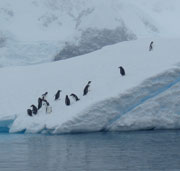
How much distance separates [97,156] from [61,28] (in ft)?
152

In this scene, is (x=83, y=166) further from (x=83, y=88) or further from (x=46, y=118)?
(x=83, y=88)

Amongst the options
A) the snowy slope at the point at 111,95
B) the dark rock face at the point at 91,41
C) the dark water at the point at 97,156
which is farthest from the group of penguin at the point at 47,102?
the dark rock face at the point at 91,41

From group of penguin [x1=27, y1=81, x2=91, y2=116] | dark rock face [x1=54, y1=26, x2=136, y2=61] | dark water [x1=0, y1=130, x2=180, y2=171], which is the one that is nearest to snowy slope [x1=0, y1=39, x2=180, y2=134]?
group of penguin [x1=27, y1=81, x2=91, y2=116]

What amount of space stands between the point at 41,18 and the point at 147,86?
4142 cm

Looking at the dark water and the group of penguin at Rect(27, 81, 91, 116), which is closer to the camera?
the dark water

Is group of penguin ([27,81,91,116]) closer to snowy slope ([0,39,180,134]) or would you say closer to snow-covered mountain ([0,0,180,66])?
snowy slope ([0,39,180,134])

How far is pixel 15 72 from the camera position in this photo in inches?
861

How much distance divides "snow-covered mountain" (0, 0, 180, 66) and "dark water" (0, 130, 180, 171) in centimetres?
2573

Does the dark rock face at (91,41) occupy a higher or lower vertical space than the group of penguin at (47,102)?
higher

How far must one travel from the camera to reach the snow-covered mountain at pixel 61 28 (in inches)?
1420

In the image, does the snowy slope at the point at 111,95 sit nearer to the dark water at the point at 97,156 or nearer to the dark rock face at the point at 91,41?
the dark water at the point at 97,156

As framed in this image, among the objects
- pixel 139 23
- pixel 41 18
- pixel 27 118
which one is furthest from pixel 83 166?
pixel 139 23

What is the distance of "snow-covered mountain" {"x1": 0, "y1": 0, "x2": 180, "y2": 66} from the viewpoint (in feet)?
118

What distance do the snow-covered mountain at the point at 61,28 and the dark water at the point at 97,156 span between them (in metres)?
25.7
